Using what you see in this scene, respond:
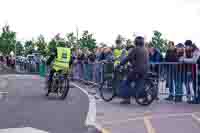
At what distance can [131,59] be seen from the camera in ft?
38.4

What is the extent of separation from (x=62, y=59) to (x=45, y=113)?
3.56 metres

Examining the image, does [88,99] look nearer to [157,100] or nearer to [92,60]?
[157,100]

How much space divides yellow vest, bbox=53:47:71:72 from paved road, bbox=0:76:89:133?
0.98 metres

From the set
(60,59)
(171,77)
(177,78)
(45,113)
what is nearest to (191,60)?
(177,78)

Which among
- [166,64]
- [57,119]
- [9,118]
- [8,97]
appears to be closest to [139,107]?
[166,64]

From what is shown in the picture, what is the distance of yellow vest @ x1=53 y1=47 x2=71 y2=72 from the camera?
13.3 meters

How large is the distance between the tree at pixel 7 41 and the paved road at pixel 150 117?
74483 mm

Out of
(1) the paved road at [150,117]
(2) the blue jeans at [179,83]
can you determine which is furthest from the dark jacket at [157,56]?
(1) the paved road at [150,117]

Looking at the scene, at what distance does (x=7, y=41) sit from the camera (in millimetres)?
85688

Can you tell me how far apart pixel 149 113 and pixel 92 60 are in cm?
1032

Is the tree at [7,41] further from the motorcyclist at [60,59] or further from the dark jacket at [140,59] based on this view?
the dark jacket at [140,59]

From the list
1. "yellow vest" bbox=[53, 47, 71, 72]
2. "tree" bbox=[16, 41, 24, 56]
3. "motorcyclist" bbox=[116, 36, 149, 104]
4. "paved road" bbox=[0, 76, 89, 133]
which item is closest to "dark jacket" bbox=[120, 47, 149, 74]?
"motorcyclist" bbox=[116, 36, 149, 104]

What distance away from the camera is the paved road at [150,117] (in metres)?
8.03

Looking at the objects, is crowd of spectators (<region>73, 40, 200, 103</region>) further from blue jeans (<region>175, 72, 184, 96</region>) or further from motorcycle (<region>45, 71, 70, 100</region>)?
motorcycle (<region>45, 71, 70, 100</region>)
